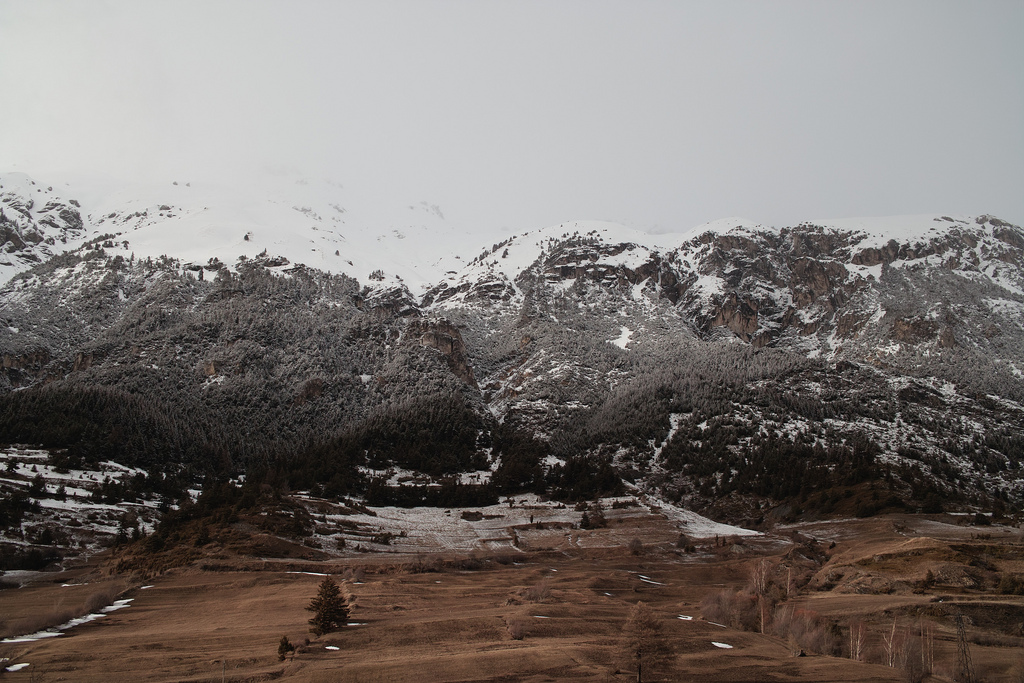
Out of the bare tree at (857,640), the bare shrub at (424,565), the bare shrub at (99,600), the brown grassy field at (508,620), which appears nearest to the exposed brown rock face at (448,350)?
the brown grassy field at (508,620)

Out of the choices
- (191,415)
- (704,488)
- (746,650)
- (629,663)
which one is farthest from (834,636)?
(191,415)

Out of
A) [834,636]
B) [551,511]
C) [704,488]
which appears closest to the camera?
[834,636]

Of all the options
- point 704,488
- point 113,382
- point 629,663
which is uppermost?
point 113,382

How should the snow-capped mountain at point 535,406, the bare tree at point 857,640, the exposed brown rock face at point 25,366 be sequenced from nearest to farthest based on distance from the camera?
the bare tree at point 857,640, the snow-capped mountain at point 535,406, the exposed brown rock face at point 25,366

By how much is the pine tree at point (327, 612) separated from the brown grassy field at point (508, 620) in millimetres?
573

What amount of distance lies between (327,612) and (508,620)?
669 cm

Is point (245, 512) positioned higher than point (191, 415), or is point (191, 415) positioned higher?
point (191, 415)

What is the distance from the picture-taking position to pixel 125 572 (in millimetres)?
38719

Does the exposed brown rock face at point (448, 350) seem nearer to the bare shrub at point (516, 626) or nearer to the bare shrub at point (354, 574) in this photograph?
the bare shrub at point (354, 574)

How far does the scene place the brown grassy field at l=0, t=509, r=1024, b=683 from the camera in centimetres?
1739

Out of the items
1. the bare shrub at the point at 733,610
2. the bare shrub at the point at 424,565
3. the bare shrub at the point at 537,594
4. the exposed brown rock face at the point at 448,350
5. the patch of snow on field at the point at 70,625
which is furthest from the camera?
the exposed brown rock face at the point at 448,350

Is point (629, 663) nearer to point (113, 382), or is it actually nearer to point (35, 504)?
point (35, 504)

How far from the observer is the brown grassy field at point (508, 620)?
1739cm

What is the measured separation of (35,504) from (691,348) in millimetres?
168475
